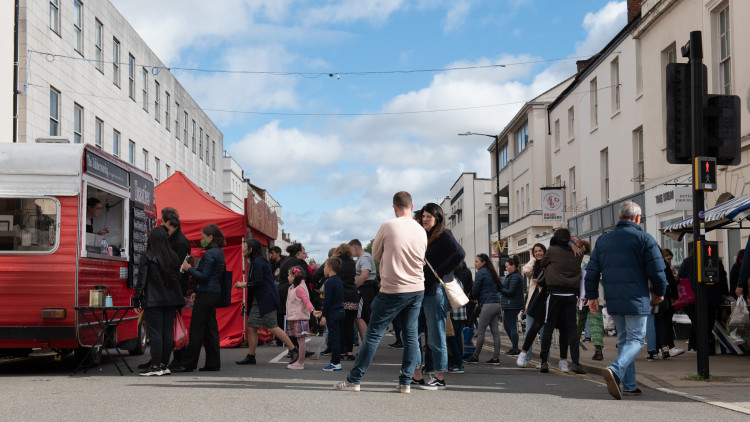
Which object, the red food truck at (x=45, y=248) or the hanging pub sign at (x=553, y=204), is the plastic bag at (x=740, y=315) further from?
the hanging pub sign at (x=553, y=204)

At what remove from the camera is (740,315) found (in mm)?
12406

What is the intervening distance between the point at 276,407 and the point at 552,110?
107 feet

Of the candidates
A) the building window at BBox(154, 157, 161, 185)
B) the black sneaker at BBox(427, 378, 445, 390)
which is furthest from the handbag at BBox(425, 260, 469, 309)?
the building window at BBox(154, 157, 161, 185)

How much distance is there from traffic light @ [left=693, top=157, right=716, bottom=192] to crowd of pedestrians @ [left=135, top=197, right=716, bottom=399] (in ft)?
4.01

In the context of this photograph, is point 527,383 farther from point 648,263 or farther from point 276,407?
point 276,407

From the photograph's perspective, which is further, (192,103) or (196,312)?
(192,103)

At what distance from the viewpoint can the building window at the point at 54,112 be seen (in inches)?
991

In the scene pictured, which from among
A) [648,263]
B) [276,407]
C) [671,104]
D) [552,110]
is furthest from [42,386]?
[552,110]

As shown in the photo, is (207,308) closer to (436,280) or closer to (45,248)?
(45,248)

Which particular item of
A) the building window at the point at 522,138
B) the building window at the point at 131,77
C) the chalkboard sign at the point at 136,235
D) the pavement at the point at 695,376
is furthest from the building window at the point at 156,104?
the pavement at the point at 695,376

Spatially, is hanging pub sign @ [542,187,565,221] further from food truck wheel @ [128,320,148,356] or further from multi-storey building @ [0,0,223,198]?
food truck wheel @ [128,320,148,356]

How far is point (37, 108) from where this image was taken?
23.9 metres

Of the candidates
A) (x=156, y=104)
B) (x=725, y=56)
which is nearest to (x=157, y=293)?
(x=725, y=56)

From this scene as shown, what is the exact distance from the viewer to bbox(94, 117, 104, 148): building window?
29528 mm
